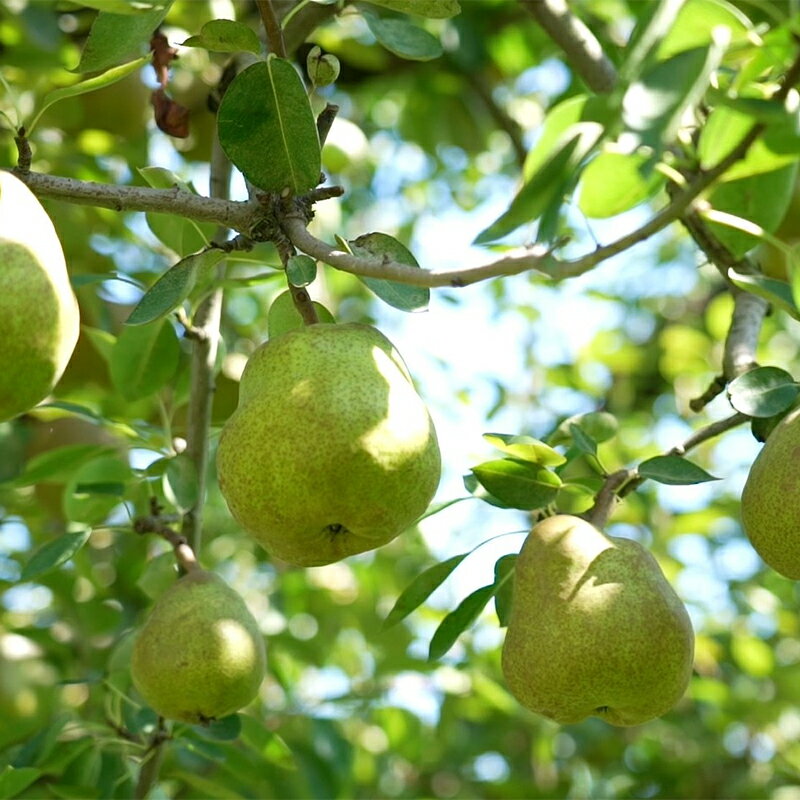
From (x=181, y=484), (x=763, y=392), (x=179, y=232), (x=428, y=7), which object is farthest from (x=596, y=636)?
(x=179, y=232)

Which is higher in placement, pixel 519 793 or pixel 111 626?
pixel 111 626

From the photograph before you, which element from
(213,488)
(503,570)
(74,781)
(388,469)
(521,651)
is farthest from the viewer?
(213,488)

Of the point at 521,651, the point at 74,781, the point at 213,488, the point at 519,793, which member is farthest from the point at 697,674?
the point at 521,651

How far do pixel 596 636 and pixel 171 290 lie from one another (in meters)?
0.56

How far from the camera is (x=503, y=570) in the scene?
1.53m

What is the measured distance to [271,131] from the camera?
4.13ft

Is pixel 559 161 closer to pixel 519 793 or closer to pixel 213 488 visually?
pixel 213 488

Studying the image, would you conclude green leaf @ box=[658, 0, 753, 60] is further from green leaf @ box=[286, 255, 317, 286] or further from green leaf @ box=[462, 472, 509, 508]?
green leaf @ box=[462, 472, 509, 508]

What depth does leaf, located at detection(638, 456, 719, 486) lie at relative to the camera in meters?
1.40

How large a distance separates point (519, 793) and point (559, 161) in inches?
101

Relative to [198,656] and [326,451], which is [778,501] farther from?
[198,656]

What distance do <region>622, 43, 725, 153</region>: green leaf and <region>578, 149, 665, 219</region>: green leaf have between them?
32 cm

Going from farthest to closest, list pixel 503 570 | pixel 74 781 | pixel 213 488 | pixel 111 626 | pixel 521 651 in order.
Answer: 1. pixel 213 488
2. pixel 111 626
3. pixel 74 781
4. pixel 503 570
5. pixel 521 651

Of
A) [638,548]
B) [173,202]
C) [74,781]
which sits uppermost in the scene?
[173,202]
